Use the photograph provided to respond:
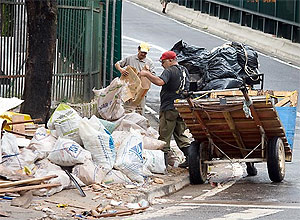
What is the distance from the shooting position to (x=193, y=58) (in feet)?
52.6

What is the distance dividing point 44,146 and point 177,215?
9.53 feet

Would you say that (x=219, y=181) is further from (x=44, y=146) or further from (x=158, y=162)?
(x=44, y=146)

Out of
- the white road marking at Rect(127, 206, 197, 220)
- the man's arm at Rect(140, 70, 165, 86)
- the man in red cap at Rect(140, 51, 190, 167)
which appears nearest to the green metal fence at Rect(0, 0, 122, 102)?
the man in red cap at Rect(140, 51, 190, 167)

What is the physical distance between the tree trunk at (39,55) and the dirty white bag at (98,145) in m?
2.63

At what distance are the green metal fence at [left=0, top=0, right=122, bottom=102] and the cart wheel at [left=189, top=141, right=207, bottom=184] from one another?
5.13 meters

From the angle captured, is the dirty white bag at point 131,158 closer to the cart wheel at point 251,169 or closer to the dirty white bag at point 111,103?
the cart wheel at point 251,169

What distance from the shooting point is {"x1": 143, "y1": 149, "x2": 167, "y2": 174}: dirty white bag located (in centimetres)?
1233

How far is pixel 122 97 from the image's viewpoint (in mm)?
14789

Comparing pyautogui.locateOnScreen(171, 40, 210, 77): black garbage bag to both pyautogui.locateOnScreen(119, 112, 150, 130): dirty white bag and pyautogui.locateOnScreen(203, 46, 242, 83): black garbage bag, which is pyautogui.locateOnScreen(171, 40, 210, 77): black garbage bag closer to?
pyautogui.locateOnScreen(203, 46, 242, 83): black garbage bag

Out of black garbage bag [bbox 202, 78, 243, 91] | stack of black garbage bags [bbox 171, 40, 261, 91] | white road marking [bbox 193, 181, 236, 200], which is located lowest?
white road marking [bbox 193, 181, 236, 200]

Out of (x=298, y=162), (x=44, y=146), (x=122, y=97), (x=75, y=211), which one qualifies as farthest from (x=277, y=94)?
(x=75, y=211)

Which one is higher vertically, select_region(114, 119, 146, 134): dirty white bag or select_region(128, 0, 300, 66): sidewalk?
select_region(128, 0, 300, 66): sidewalk

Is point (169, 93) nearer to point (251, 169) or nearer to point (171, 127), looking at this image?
point (171, 127)

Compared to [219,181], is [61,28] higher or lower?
higher
